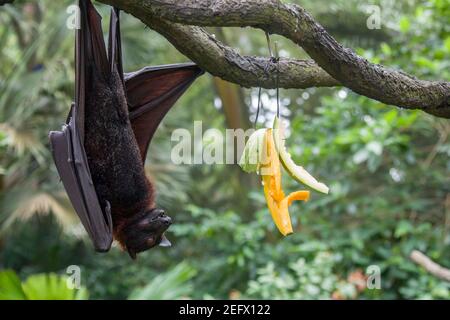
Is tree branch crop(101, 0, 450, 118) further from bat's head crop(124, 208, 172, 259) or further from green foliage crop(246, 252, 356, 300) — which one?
green foliage crop(246, 252, 356, 300)

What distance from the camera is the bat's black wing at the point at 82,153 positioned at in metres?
2.78

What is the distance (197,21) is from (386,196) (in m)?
4.74

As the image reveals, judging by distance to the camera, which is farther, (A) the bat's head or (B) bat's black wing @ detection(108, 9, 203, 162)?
(B) bat's black wing @ detection(108, 9, 203, 162)

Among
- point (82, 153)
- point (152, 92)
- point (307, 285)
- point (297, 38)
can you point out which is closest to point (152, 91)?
point (152, 92)

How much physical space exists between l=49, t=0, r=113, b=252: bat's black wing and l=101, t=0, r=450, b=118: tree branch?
0.60 meters

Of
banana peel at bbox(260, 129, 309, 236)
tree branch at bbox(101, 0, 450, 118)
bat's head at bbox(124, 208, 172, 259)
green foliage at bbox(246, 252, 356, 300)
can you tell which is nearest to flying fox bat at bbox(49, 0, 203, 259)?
bat's head at bbox(124, 208, 172, 259)

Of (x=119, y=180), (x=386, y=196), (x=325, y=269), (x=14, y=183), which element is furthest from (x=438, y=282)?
(x=14, y=183)

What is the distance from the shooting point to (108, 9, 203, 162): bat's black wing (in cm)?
334

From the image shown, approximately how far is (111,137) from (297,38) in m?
1.17

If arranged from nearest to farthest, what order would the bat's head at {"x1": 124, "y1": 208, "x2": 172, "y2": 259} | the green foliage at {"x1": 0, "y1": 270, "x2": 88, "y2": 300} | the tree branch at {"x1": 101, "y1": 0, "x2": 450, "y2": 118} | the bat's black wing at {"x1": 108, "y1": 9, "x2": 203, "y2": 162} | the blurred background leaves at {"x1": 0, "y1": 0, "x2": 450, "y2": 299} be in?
the tree branch at {"x1": 101, "y1": 0, "x2": 450, "y2": 118} < the bat's head at {"x1": 124, "y1": 208, "x2": 172, "y2": 259} < the bat's black wing at {"x1": 108, "y1": 9, "x2": 203, "y2": 162} < the green foliage at {"x1": 0, "y1": 270, "x2": 88, "y2": 300} < the blurred background leaves at {"x1": 0, "y1": 0, "x2": 450, "y2": 299}

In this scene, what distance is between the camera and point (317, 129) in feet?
19.9

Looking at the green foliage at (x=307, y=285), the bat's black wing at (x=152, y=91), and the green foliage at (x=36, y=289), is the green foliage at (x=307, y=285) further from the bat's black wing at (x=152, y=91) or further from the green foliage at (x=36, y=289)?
the bat's black wing at (x=152, y=91)

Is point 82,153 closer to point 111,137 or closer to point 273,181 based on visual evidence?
point 111,137
